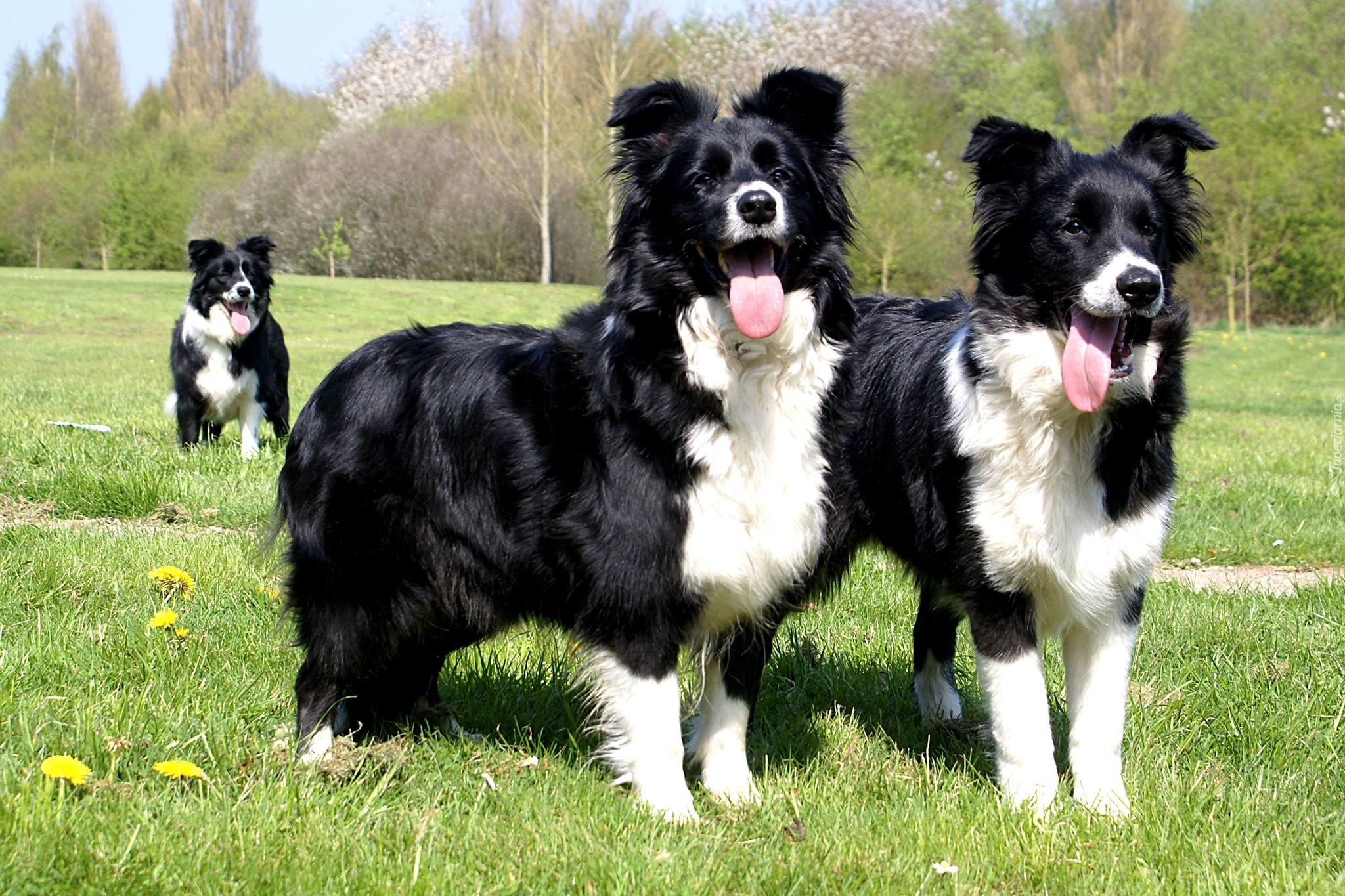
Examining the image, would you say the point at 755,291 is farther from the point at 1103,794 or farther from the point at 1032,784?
the point at 1103,794

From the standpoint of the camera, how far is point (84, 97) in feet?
195

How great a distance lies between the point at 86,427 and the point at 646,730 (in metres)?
7.63

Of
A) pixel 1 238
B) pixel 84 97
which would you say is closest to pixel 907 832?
pixel 1 238

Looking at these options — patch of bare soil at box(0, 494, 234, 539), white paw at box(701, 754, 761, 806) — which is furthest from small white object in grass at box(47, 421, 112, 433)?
white paw at box(701, 754, 761, 806)

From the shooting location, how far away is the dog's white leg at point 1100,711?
340 centimetres

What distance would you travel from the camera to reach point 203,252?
1035 cm

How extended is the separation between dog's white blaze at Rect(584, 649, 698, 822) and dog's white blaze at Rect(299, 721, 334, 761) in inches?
38.1

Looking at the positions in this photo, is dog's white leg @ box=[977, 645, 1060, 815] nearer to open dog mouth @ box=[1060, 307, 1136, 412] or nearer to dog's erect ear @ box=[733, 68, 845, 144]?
open dog mouth @ box=[1060, 307, 1136, 412]

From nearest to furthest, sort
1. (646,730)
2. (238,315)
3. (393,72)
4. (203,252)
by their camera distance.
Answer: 1. (646,730)
2. (238,315)
3. (203,252)
4. (393,72)

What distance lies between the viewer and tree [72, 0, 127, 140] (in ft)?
195

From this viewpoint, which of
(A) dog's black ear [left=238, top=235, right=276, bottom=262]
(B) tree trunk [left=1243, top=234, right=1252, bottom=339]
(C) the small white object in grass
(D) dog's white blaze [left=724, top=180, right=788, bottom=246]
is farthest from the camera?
(B) tree trunk [left=1243, top=234, right=1252, bottom=339]

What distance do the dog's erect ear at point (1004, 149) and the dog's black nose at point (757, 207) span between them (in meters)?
0.84

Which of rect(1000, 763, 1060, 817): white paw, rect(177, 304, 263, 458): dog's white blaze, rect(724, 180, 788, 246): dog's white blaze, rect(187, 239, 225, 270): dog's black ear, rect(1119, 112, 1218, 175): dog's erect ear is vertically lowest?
rect(1000, 763, 1060, 817): white paw

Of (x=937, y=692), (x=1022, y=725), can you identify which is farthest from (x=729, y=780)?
(x=937, y=692)
